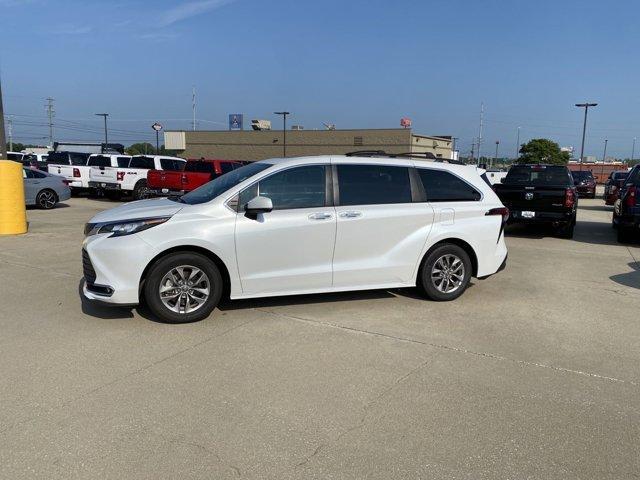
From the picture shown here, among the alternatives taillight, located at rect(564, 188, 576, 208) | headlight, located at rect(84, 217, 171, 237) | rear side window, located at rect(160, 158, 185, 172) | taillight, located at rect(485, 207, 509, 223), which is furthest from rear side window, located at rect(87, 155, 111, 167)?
taillight, located at rect(485, 207, 509, 223)

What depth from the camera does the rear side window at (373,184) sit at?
6.08 metres

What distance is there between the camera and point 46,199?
17281 millimetres

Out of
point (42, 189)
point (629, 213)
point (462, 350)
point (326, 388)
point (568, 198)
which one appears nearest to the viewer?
point (326, 388)

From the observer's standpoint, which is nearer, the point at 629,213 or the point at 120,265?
the point at 120,265

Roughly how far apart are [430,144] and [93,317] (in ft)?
213

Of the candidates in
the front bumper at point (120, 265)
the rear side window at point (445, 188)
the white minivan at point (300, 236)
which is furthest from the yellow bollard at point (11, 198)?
the rear side window at point (445, 188)

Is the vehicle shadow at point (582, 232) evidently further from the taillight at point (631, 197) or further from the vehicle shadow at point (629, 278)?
the vehicle shadow at point (629, 278)

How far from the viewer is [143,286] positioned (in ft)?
17.6

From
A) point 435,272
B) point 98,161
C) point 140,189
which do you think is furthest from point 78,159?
point 435,272

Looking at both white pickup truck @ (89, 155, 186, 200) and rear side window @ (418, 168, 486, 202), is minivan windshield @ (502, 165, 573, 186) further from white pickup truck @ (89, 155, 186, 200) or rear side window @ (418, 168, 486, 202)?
white pickup truck @ (89, 155, 186, 200)

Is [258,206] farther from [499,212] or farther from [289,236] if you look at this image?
[499,212]

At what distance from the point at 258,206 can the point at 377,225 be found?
1.48 metres

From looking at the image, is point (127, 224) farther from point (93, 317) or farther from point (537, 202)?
point (537, 202)

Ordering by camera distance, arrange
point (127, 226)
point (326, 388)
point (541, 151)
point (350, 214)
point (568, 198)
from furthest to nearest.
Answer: point (541, 151)
point (568, 198)
point (350, 214)
point (127, 226)
point (326, 388)
